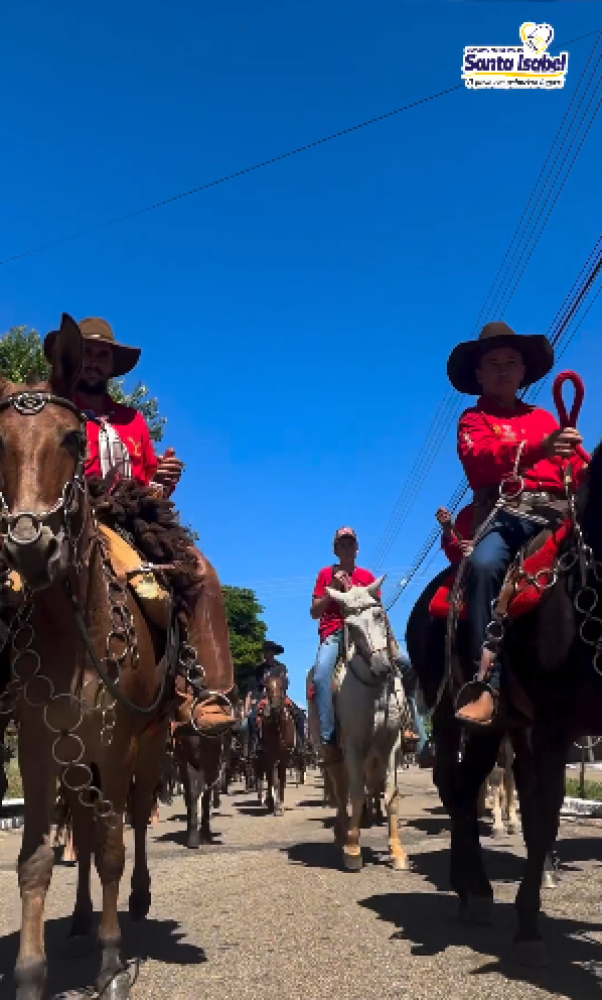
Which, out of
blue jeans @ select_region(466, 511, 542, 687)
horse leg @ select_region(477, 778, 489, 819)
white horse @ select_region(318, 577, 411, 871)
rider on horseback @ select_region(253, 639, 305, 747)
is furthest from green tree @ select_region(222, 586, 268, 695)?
blue jeans @ select_region(466, 511, 542, 687)

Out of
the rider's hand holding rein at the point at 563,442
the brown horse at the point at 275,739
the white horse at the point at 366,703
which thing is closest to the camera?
the rider's hand holding rein at the point at 563,442

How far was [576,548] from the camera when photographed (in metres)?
4.87

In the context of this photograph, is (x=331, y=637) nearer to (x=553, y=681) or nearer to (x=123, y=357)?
(x=123, y=357)

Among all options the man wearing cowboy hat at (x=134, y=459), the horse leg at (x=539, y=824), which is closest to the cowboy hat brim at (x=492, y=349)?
the man wearing cowboy hat at (x=134, y=459)

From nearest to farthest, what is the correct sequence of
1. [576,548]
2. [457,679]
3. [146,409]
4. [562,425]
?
[576,548] < [562,425] < [457,679] < [146,409]

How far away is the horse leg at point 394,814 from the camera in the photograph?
9008 mm

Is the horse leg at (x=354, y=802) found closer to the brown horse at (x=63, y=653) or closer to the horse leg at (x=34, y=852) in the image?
the brown horse at (x=63, y=653)

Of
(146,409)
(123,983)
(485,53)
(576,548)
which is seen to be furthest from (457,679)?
(146,409)

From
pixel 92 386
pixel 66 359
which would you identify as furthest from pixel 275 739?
pixel 66 359

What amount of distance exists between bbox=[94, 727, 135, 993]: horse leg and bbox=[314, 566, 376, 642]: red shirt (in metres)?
4.98

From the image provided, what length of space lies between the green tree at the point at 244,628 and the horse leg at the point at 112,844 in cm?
5610

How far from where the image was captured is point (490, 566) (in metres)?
5.49

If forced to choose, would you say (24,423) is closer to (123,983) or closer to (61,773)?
(61,773)

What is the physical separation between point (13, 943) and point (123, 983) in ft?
4.78
